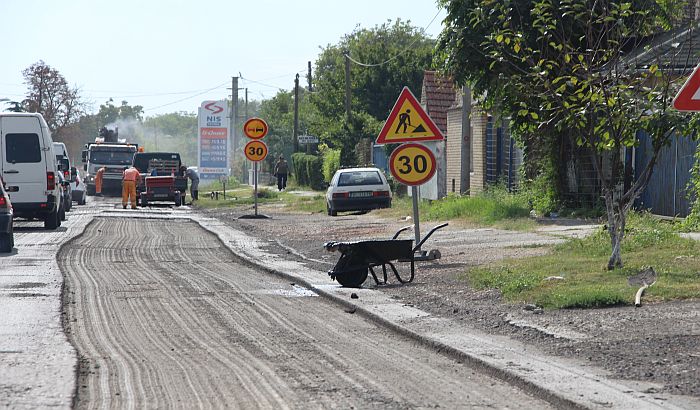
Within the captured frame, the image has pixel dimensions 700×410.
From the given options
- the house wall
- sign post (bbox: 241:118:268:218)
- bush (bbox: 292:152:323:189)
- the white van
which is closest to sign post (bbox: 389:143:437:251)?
the white van

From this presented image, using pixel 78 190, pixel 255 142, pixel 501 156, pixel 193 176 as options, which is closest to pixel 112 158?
pixel 193 176

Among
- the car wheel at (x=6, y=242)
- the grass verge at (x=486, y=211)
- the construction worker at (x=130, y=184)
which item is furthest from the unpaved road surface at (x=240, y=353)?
the construction worker at (x=130, y=184)

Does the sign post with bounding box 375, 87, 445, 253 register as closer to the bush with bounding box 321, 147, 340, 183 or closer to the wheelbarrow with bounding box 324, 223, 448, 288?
the wheelbarrow with bounding box 324, 223, 448, 288

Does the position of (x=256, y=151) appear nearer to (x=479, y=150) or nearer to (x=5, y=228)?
(x=479, y=150)

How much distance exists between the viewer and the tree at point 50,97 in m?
81.8

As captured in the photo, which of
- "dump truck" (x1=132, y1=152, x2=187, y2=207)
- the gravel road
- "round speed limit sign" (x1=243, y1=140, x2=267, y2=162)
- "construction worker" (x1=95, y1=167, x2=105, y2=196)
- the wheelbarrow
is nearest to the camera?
the gravel road

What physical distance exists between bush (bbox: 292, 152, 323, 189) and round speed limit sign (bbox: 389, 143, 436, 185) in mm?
42749

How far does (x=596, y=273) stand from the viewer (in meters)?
12.8

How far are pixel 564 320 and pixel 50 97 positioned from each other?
77093 mm

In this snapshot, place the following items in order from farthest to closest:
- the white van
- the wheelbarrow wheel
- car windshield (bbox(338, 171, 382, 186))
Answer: car windshield (bbox(338, 171, 382, 186))
the white van
the wheelbarrow wheel

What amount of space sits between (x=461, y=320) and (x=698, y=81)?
326 cm

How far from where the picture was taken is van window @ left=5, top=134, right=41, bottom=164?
1010 inches

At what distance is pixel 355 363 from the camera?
8461mm

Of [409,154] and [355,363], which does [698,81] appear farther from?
[409,154]
